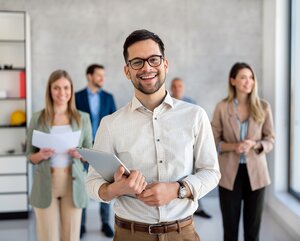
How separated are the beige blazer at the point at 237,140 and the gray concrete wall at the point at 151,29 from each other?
2.41 m

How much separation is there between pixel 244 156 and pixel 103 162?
187 centimetres

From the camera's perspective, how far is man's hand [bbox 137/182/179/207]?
1485 millimetres

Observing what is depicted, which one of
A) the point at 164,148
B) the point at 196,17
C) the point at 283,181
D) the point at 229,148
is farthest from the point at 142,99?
the point at 196,17

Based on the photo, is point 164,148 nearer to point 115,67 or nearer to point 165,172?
point 165,172

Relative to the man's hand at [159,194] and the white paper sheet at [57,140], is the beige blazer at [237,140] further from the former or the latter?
the man's hand at [159,194]

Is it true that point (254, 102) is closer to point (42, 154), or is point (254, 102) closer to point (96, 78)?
point (42, 154)

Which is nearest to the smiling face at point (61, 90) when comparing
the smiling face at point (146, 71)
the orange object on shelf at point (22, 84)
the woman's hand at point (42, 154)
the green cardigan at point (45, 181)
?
the green cardigan at point (45, 181)

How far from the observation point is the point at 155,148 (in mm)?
1626

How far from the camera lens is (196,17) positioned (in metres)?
5.55

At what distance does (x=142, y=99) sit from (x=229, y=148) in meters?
1.59

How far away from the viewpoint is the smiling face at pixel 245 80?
3125 mm

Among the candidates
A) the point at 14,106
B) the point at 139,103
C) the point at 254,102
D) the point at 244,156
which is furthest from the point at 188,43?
the point at 139,103

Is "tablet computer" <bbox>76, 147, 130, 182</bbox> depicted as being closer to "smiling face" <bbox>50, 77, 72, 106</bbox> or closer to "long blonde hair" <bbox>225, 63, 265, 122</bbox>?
"smiling face" <bbox>50, 77, 72, 106</bbox>

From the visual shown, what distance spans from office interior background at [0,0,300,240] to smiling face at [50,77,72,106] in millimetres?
2488
